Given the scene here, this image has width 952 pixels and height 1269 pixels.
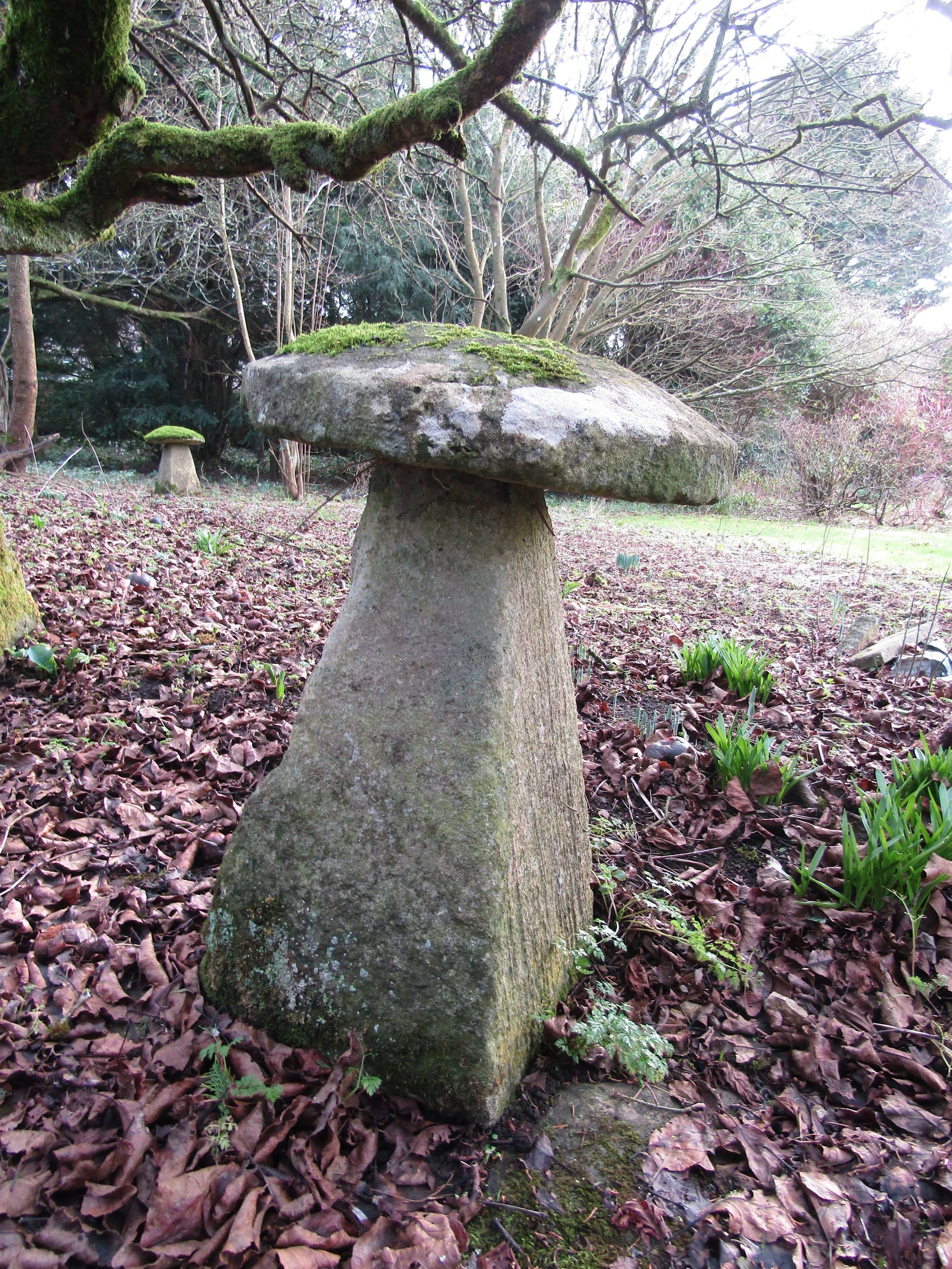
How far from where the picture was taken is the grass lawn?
890 cm

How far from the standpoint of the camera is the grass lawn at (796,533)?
8898 millimetres

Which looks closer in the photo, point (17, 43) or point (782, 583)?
point (17, 43)

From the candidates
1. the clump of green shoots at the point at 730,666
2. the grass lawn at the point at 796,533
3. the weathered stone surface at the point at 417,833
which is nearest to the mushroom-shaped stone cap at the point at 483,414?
the weathered stone surface at the point at 417,833

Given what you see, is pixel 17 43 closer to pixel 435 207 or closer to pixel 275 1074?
pixel 275 1074

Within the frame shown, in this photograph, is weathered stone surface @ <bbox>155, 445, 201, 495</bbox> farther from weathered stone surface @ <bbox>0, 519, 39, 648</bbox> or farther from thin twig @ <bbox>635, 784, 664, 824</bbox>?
Answer: thin twig @ <bbox>635, 784, 664, 824</bbox>

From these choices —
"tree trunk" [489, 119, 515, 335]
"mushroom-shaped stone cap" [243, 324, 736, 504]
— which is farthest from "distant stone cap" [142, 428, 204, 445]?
"mushroom-shaped stone cap" [243, 324, 736, 504]

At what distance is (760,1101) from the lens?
1.65 metres

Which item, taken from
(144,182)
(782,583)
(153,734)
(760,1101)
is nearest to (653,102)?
(782,583)

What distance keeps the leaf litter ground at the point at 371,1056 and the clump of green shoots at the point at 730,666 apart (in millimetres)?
91

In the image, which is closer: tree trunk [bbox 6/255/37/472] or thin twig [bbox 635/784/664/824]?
thin twig [bbox 635/784/664/824]

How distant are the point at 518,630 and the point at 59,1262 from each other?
151 centimetres

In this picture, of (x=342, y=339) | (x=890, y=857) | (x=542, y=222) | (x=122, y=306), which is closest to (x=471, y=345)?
(x=342, y=339)

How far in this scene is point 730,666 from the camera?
11.1ft

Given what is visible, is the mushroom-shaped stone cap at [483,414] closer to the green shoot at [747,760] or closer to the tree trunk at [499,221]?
the green shoot at [747,760]
